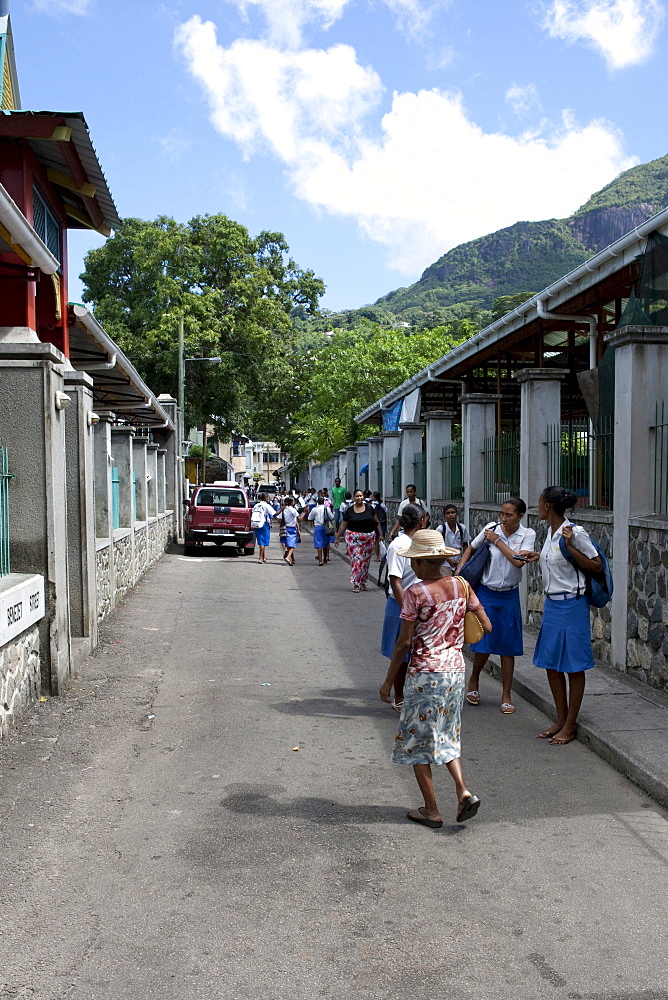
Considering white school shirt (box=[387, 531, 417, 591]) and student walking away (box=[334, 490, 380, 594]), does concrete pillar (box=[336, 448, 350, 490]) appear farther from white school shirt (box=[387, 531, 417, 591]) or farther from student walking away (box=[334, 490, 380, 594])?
white school shirt (box=[387, 531, 417, 591])

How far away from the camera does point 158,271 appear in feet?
143

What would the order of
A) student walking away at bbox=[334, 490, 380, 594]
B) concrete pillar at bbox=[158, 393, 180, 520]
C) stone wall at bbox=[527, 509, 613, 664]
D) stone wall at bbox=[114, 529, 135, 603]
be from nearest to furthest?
1. stone wall at bbox=[527, 509, 613, 664]
2. stone wall at bbox=[114, 529, 135, 603]
3. student walking away at bbox=[334, 490, 380, 594]
4. concrete pillar at bbox=[158, 393, 180, 520]

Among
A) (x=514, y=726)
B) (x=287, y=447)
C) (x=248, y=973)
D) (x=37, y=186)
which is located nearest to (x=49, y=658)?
(x=514, y=726)

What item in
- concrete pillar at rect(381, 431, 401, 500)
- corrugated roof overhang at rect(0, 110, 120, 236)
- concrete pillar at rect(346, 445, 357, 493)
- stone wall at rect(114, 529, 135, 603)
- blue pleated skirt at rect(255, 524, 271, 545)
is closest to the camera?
corrugated roof overhang at rect(0, 110, 120, 236)

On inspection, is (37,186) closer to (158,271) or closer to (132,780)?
(132,780)

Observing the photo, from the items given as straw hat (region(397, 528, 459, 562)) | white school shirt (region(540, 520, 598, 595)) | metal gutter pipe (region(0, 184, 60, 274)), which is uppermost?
metal gutter pipe (region(0, 184, 60, 274))

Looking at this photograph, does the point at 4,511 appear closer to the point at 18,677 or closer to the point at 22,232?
the point at 18,677

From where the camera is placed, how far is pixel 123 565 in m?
14.9

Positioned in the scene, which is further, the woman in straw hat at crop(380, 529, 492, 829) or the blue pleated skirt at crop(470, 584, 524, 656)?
the blue pleated skirt at crop(470, 584, 524, 656)

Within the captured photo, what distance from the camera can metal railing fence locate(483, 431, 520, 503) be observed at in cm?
1340

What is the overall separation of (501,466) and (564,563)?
7707 millimetres

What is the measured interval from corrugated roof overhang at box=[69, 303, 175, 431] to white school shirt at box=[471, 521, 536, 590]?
274 inches

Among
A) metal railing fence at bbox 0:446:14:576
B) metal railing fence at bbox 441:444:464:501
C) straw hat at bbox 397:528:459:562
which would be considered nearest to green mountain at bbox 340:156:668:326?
metal railing fence at bbox 441:444:464:501

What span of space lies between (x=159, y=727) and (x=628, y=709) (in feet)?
11.9
